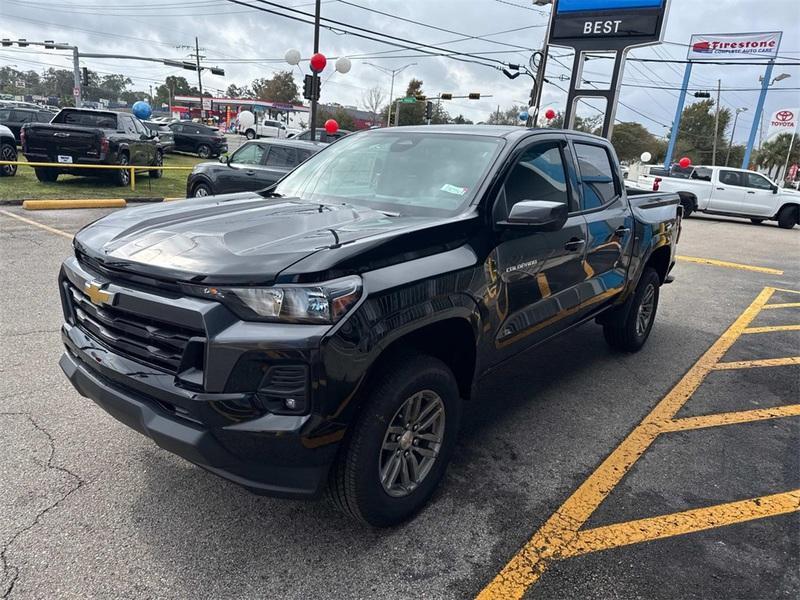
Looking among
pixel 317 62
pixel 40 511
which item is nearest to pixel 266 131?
pixel 317 62

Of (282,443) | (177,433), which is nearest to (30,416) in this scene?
(177,433)

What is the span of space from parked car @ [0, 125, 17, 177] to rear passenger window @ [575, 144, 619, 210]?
1516cm

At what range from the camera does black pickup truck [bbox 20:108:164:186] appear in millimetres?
12688

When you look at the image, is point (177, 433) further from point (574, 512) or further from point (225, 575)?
point (574, 512)

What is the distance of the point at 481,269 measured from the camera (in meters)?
2.79

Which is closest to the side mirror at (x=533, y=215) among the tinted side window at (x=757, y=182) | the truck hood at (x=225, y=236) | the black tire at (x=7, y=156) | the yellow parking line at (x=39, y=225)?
the truck hood at (x=225, y=236)

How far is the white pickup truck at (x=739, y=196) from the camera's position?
18.3 m

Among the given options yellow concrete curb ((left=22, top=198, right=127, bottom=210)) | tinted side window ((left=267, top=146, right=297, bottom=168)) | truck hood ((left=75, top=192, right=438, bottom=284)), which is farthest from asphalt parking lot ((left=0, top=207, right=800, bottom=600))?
yellow concrete curb ((left=22, top=198, right=127, bottom=210))

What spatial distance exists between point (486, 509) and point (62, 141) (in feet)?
44.2

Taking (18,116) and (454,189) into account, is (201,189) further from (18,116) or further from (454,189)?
(18,116)

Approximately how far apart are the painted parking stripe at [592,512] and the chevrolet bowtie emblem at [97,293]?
6.32 ft

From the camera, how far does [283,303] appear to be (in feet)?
6.85

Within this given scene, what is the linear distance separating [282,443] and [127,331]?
83 cm

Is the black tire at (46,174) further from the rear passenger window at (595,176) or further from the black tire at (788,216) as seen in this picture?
the black tire at (788,216)
